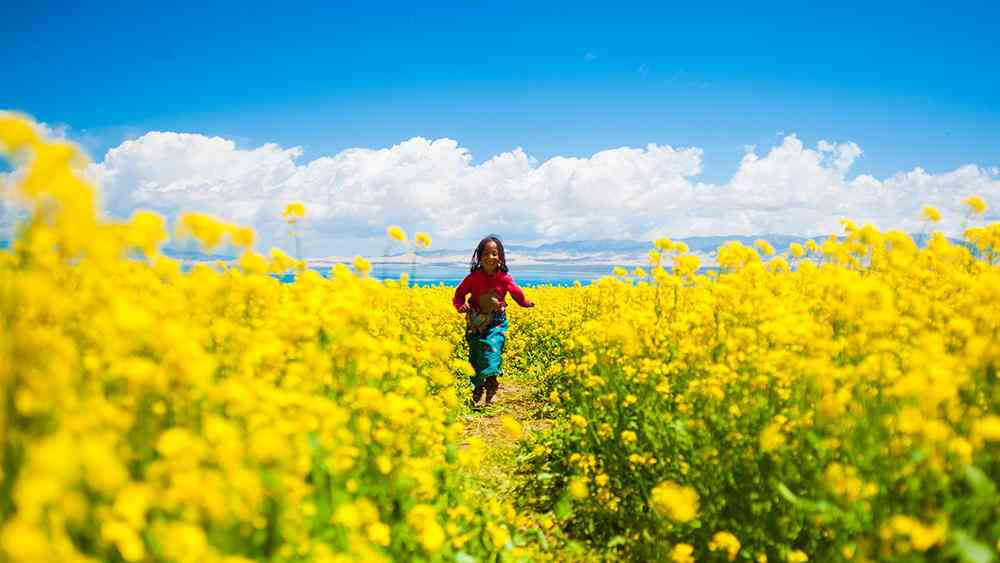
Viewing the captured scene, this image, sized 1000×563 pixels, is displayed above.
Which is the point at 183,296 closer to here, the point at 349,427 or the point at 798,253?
the point at 349,427

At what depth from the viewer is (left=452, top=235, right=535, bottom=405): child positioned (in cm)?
830

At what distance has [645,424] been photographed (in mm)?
3977

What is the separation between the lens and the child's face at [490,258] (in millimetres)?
8203

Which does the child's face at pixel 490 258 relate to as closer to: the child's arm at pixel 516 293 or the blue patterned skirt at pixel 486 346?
the child's arm at pixel 516 293

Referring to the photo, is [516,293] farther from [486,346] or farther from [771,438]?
[771,438]

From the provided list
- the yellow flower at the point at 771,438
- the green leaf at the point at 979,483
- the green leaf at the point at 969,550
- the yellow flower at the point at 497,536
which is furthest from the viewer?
the yellow flower at the point at 497,536

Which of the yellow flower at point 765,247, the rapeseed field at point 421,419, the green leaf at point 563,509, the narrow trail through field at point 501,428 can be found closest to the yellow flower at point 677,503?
the rapeseed field at point 421,419

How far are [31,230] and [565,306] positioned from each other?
11.0 metres

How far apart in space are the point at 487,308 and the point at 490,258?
72cm

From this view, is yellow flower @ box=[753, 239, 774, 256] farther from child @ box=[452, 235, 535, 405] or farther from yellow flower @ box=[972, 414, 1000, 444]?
yellow flower @ box=[972, 414, 1000, 444]

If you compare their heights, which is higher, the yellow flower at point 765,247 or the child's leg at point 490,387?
the yellow flower at point 765,247

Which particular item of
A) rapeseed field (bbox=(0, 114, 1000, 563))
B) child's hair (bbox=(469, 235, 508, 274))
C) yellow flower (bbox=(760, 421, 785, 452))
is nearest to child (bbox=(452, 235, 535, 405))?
child's hair (bbox=(469, 235, 508, 274))

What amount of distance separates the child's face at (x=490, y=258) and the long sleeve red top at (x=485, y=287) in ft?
0.47

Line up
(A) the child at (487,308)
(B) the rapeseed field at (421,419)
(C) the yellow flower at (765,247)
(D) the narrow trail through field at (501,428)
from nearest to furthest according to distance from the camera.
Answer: (B) the rapeseed field at (421,419) < (D) the narrow trail through field at (501,428) < (C) the yellow flower at (765,247) < (A) the child at (487,308)
